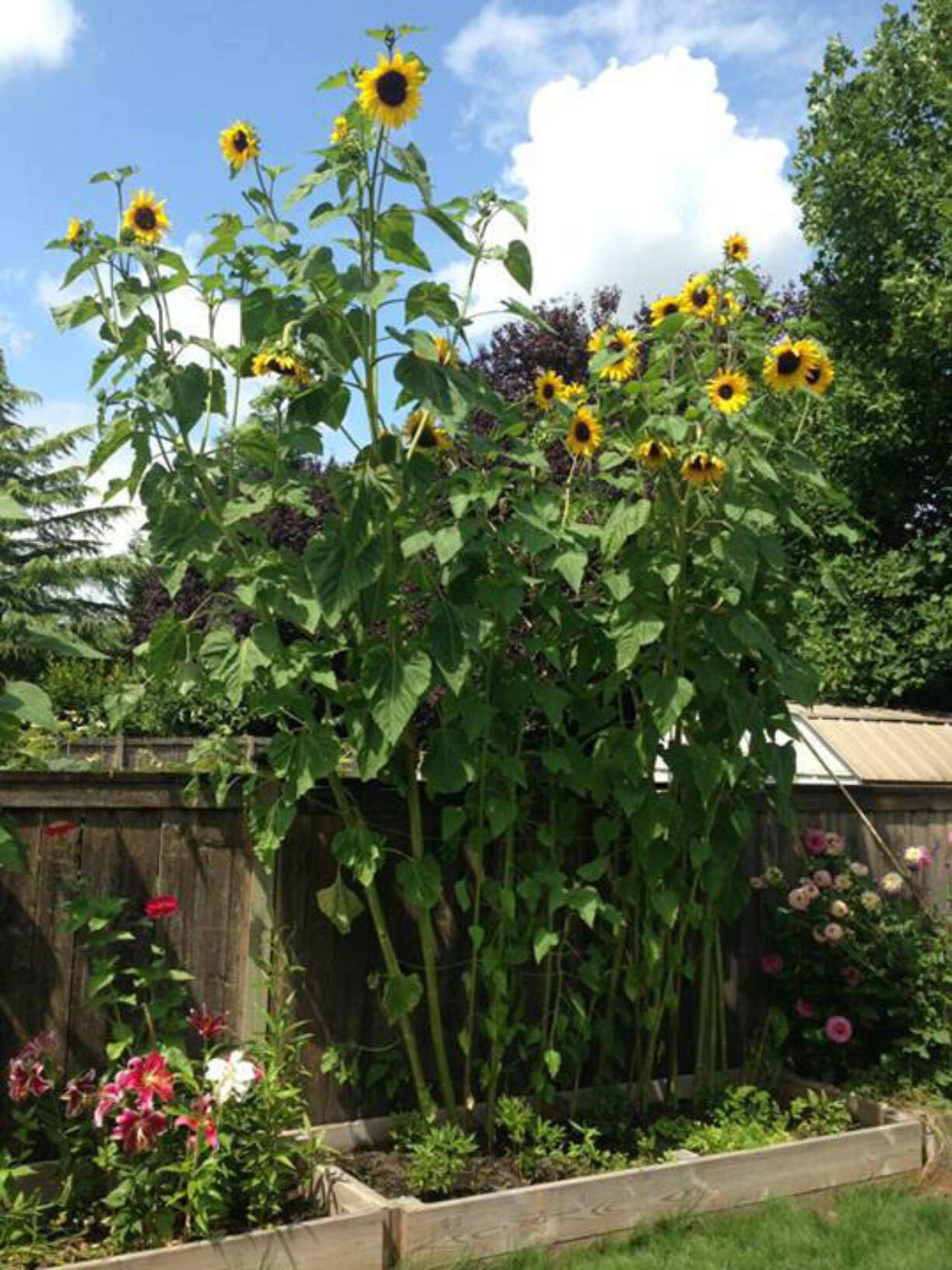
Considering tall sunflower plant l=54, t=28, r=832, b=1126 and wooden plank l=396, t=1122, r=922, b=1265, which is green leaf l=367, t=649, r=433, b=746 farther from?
wooden plank l=396, t=1122, r=922, b=1265

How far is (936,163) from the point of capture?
44.6 feet

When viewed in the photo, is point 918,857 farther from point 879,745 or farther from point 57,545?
point 57,545

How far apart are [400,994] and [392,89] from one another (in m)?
2.58

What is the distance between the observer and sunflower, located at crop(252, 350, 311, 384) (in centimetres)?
359

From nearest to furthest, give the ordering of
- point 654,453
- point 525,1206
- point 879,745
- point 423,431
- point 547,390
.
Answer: point 525,1206, point 423,431, point 654,453, point 547,390, point 879,745

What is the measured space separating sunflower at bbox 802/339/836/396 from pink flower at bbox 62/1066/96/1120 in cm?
297

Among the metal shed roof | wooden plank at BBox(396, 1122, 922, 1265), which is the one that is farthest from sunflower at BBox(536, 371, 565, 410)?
the metal shed roof

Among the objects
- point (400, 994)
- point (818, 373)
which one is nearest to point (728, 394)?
point (818, 373)

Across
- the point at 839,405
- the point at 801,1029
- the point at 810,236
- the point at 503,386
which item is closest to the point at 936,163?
the point at 810,236

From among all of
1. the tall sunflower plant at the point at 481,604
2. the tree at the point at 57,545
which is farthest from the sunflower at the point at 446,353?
the tree at the point at 57,545

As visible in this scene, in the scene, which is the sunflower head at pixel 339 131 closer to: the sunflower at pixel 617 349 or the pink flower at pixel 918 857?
the sunflower at pixel 617 349

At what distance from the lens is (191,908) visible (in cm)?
393

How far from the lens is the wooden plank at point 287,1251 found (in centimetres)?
311

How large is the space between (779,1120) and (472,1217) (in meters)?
1.49
